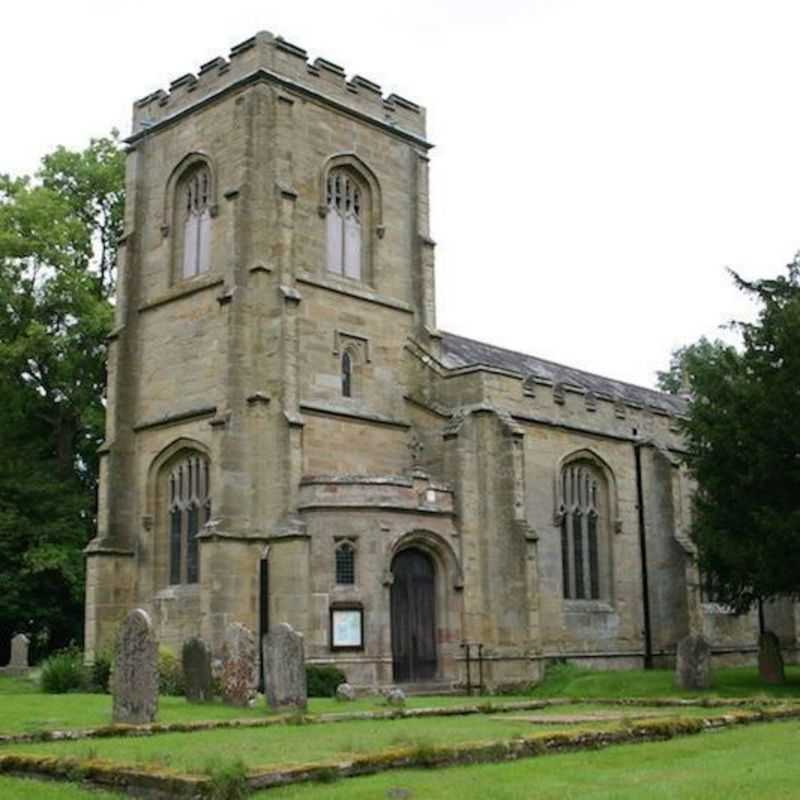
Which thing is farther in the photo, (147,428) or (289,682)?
(147,428)

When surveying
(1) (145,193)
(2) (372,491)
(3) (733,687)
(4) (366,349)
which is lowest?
(3) (733,687)

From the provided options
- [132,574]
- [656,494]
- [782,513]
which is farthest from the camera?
[656,494]

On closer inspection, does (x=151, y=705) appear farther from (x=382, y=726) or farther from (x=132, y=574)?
(x=132, y=574)

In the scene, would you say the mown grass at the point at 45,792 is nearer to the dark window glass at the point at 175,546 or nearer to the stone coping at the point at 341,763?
the stone coping at the point at 341,763

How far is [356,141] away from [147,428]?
9.50 meters

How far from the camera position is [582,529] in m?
31.2

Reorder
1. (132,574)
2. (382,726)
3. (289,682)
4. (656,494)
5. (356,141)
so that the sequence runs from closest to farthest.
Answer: (382,726)
(289,682)
(132,574)
(356,141)
(656,494)

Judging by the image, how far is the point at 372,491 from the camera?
83.8 feet

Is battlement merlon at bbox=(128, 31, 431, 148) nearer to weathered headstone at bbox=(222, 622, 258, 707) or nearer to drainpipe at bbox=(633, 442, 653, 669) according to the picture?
drainpipe at bbox=(633, 442, 653, 669)

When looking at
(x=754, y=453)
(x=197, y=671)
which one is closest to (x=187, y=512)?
(x=197, y=671)

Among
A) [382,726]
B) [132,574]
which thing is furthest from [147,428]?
[382,726]

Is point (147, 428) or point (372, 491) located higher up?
point (147, 428)

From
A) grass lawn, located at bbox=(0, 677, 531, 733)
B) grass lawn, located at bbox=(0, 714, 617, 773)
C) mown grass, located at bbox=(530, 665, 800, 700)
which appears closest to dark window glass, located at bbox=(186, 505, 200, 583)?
grass lawn, located at bbox=(0, 677, 531, 733)

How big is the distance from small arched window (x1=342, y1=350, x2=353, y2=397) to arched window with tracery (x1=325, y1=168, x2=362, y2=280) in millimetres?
2335
